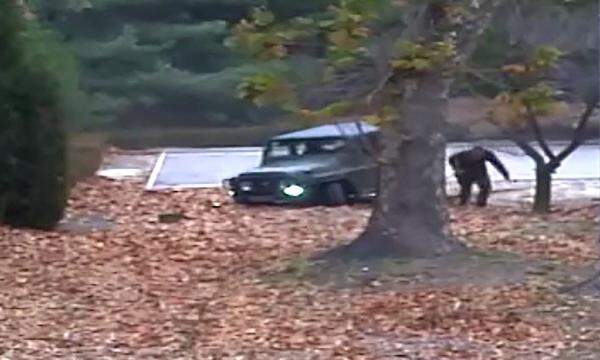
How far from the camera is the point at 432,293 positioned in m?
9.98

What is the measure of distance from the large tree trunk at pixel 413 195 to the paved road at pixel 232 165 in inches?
500

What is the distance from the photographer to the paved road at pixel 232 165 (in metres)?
26.6

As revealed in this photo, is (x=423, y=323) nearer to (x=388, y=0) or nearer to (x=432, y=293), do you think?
(x=432, y=293)

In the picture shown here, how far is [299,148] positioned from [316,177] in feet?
5.50

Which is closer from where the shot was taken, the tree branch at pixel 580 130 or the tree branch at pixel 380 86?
the tree branch at pixel 380 86

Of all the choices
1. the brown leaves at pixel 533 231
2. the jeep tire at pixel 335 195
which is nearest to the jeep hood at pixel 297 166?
the jeep tire at pixel 335 195

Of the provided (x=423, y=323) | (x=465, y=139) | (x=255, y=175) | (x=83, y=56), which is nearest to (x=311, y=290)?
(x=423, y=323)

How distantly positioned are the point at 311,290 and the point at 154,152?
2495 centimetres

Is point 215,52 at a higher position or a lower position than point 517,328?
higher

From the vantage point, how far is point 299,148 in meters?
21.8

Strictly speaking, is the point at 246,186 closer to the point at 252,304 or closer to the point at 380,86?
the point at 380,86

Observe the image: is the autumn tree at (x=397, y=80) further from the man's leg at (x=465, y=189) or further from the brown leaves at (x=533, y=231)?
the man's leg at (x=465, y=189)

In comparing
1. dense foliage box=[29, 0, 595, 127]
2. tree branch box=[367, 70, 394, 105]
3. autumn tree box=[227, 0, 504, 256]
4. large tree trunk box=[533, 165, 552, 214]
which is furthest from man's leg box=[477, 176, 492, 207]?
dense foliage box=[29, 0, 595, 127]

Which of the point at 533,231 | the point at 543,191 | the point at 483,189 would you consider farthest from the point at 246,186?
the point at 533,231
